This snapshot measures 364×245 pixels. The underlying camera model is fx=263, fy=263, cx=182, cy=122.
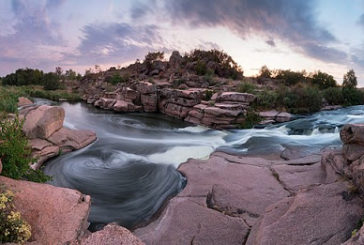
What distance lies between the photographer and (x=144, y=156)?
9.75 meters

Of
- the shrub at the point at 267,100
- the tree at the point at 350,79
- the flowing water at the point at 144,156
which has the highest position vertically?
the tree at the point at 350,79

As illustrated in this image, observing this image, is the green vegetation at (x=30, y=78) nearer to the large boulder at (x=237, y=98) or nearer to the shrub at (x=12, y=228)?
the large boulder at (x=237, y=98)

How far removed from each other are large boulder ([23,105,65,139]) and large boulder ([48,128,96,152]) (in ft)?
0.76

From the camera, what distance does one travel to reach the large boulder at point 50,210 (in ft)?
11.0

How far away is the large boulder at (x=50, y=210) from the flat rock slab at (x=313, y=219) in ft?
7.90

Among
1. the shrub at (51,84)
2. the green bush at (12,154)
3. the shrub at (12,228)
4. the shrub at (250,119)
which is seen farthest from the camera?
the shrub at (51,84)

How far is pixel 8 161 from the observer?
15.8 ft

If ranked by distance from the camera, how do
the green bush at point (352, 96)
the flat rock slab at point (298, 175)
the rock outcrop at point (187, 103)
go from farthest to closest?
the green bush at point (352, 96), the rock outcrop at point (187, 103), the flat rock slab at point (298, 175)

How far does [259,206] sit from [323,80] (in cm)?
3409

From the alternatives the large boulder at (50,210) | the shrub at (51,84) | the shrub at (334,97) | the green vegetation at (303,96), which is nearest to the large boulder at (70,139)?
the large boulder at (50,210)

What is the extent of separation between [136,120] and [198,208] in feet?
49.9

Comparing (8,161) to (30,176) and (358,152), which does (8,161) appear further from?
(358,152)

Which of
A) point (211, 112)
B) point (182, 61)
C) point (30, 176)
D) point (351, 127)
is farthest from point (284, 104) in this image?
point (182, 61)

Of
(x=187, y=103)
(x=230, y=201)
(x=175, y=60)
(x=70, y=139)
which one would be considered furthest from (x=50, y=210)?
(x=175, y=60)
